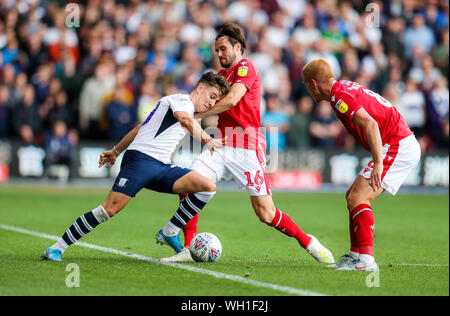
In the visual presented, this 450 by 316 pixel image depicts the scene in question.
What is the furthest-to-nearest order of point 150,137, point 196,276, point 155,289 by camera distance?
1. point 150,137
2. point 196,276
3. point 155,289

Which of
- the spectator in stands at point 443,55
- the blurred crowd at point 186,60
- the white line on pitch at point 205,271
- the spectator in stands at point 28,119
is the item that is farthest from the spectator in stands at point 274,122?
the white line on pitch at point 205,271

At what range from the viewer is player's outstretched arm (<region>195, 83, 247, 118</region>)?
25.2 feet

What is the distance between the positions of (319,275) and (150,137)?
83.9 inches

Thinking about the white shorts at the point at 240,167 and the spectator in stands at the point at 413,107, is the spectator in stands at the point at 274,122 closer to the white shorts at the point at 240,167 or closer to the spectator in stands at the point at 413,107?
the spectator in stands at the point at 413,107

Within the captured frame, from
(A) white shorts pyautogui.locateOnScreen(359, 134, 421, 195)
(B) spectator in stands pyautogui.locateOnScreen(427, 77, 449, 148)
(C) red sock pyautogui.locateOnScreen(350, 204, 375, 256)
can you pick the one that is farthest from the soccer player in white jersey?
(B) spectator in stands pyautogui.locateOnScreen(427, 77, 449, 148)

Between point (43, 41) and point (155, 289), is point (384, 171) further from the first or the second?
point (43, 41)

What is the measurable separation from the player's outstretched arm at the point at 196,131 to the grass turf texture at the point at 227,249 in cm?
122

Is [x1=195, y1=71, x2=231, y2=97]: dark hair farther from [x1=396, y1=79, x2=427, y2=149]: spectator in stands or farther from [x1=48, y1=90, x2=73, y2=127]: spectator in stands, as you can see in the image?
[x1=396, y1=79, x2=427, y2=149]: spectator in stands

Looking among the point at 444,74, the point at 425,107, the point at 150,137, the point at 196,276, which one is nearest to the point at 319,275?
the point at 196,276

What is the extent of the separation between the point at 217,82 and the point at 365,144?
1632 mm

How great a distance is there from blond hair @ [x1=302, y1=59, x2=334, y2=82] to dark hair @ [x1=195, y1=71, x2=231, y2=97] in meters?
0.82

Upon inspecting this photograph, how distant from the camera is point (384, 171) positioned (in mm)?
7574

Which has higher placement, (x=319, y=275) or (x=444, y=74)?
(x=444, y=74)

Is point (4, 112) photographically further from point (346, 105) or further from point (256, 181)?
point (346, 105)
